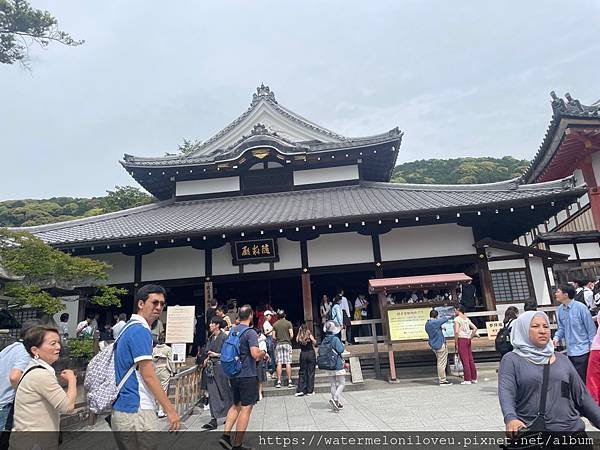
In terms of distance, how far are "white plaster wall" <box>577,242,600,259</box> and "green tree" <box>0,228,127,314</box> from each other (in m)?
16.3

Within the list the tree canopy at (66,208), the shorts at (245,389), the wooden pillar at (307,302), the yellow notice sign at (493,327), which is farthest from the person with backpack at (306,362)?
the tree canopy at (66,208)

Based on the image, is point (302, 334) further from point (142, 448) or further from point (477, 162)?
point (477, 162)

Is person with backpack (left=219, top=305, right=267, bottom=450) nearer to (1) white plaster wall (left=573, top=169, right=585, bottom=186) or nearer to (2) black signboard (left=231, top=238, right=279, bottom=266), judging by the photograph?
(2) black signboard (left=231, top=238, right=279, bottom=266)

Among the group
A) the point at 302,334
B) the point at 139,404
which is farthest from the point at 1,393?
the point at 302,334

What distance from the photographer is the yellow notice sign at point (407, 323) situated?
891 centimetres

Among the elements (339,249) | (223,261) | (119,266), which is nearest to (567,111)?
(339,249)

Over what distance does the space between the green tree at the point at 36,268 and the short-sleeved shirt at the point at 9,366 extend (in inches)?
195

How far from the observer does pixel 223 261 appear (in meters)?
12.3

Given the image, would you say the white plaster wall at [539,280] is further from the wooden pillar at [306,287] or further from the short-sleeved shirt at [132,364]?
the short-sleeved shirt at [132,364]

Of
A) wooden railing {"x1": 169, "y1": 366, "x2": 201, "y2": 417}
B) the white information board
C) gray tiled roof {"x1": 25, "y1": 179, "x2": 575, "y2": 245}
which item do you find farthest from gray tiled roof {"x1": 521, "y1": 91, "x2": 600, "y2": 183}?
wooden railing {"x1": 169, "y1": 366, "x2": 201, "y2": 417}

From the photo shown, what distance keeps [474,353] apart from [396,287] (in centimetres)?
319

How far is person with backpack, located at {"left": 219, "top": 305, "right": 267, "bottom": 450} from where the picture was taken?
15.4 feet

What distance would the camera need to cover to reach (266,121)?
1909 centimetres

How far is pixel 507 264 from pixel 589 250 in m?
5.43
